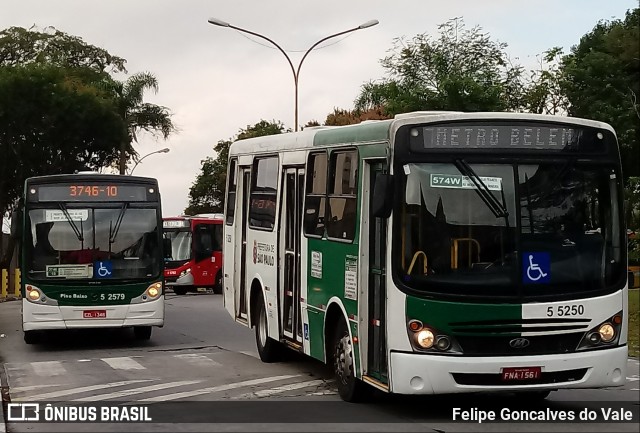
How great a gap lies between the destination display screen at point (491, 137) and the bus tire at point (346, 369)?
2284 mm

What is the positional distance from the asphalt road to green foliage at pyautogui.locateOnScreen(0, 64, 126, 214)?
96.7 ft

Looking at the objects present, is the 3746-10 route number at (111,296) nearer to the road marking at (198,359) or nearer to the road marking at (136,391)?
the road marking at (198,359)

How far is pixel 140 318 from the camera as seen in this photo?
19.3 m

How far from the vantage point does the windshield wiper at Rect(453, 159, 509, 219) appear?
413 inches

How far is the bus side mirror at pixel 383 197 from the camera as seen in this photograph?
34.6 feet

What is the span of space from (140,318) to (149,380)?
487 cm

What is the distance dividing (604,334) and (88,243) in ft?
34.4

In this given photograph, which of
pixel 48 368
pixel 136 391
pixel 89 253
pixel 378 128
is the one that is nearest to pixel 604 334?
pixel 378 128

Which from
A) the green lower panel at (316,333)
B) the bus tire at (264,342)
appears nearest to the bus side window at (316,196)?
the green lower panel at (316,333)

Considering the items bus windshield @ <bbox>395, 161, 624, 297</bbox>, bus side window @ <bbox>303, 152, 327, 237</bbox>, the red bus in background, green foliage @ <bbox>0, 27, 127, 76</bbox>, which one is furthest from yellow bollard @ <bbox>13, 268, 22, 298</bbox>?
bus windshield @ <bbox>395, 161, 624, 297</bbox>

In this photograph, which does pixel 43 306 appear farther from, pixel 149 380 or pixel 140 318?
pixel 149 380

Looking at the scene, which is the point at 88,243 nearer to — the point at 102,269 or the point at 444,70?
the point at 102,269

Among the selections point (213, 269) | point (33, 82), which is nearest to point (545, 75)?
point (213, 269)

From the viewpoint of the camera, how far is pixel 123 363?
16.7 metres
